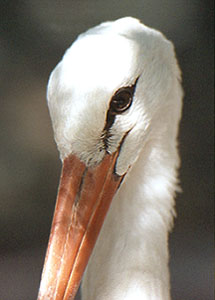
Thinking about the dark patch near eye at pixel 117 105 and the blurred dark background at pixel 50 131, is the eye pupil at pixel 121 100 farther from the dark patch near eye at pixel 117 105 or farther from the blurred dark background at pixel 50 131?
the blurred dark background at pixel 50 131

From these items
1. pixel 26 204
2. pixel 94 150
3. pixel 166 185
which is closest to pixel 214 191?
pixel 26 204

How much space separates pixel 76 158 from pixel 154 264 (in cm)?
31

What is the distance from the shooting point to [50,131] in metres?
2.26

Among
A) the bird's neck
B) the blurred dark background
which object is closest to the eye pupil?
the bird's neck

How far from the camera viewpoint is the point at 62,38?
6.45ft

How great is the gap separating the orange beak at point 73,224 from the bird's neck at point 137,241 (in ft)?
0.36

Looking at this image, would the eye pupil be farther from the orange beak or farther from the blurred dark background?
the blurred dark background

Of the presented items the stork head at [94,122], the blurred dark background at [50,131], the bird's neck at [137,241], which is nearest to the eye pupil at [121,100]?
the stork head at [94,122]

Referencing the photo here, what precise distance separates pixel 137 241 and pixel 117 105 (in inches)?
12.4

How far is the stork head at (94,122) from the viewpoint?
0.95 metres

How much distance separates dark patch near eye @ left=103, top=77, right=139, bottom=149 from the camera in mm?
987

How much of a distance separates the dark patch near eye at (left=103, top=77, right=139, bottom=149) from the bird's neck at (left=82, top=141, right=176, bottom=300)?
16 cm

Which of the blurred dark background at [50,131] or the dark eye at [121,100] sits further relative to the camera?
the blurred dark background at [50,131]

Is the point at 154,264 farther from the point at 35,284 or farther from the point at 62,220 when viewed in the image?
the point at 35,284
